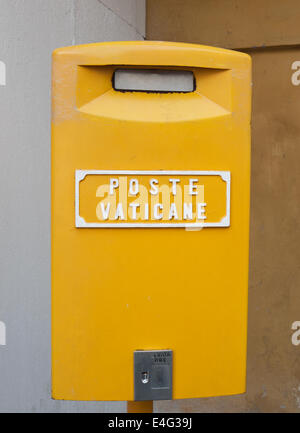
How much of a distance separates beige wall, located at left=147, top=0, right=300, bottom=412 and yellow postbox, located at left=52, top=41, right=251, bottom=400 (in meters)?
1.94

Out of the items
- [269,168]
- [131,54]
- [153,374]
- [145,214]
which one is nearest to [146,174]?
[145,214]

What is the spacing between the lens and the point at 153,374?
1.64m

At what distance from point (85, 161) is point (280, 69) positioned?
2.31m

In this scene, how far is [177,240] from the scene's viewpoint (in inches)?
64.0

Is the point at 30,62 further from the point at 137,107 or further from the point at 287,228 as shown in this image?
the point at 287,228

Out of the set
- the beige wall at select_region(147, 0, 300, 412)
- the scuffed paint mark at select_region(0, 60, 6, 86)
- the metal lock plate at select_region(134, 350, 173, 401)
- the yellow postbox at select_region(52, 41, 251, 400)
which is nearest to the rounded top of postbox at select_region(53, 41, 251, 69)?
the yellow postbox at select_region(52, 41, 251, 400)

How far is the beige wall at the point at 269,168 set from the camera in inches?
135

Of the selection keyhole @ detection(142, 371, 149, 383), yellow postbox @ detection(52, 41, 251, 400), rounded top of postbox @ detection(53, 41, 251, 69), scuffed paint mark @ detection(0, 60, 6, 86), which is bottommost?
keyhole @ detection(142, 371, 149, 383)

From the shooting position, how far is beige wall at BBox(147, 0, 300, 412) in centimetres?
342

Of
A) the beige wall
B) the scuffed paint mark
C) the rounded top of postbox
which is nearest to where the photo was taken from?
the rounded top of postbox

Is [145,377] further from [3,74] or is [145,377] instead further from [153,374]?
[3,74]

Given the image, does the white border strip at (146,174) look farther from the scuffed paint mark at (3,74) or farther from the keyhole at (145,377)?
the scuffed paint mark at (3,74)

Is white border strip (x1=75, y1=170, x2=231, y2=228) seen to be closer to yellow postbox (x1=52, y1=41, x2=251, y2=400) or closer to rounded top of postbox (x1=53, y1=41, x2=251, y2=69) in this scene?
yellow postbox (x1=52, y1=41, x2=251, y2=400)

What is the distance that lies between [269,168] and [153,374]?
224 cm
